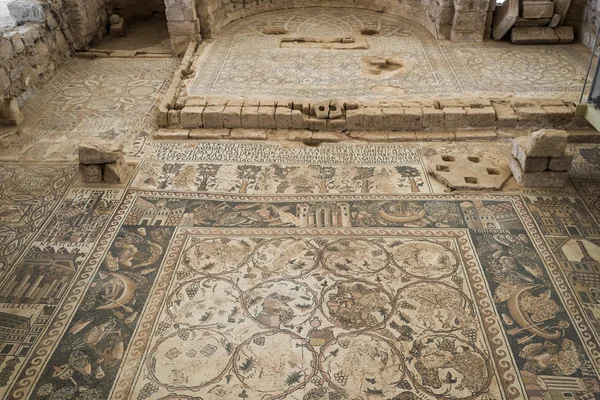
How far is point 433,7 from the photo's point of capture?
24.9ft

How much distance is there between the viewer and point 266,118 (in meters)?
5.46

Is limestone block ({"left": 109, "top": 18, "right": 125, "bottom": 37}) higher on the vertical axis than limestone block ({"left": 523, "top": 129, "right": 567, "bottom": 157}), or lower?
lower

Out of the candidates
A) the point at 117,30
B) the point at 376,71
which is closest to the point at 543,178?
the point at 376,71

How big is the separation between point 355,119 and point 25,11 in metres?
4.47

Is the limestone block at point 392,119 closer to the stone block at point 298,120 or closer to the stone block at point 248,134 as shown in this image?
the stone block at point 298,120

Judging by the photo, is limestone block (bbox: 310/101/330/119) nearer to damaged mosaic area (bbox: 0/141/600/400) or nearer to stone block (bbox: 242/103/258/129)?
stone block (bbox: 242/103/258/129)

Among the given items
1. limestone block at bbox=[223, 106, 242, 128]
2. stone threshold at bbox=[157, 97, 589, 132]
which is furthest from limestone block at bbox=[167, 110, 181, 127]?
limestone block at bbox=[223, 106, 242, 128]

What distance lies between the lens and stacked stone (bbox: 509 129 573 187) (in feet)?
14.3

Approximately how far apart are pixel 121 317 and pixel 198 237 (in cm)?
91

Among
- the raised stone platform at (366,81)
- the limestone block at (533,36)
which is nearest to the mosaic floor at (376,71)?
the raised stone platform at (366,81)

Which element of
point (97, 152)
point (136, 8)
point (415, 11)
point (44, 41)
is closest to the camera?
point (97, 152)

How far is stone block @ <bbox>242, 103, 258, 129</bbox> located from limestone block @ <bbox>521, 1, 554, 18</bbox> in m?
4.19

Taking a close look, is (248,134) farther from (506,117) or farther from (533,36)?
(533,36)

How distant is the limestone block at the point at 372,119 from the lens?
5.42 metres
